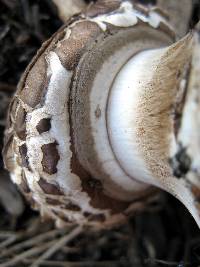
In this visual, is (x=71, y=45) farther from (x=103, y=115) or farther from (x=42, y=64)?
(x=103, y=115)

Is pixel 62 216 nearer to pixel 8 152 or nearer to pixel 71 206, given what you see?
pixel 71 206

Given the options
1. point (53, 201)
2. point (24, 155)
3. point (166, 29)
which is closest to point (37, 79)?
point (24, 155)

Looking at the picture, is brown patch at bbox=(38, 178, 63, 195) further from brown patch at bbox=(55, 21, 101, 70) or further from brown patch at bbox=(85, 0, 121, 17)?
brown patch at bbox=(85, 0, 121, 17)

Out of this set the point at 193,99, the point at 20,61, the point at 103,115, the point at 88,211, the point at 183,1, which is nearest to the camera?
the point at 193,99

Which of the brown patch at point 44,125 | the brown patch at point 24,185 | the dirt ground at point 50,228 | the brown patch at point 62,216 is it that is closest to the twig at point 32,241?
the dirt ground at point 50,228

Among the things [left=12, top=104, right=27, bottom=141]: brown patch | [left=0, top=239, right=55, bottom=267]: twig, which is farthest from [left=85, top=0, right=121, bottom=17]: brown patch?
[left=0, top=239, right=55, bottom=267]: twig

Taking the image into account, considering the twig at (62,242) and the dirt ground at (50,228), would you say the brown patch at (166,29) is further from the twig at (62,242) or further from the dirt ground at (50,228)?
the twig at (62,242)

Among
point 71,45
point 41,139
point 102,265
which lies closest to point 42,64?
point 71,45
